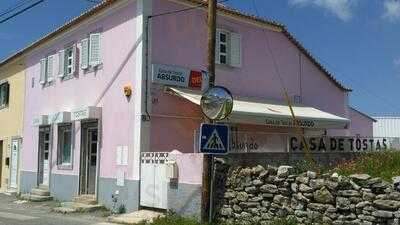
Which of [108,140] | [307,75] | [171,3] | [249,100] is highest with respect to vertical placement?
[171,3]

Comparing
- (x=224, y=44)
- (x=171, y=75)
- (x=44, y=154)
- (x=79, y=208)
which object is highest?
(x=224, y=44)

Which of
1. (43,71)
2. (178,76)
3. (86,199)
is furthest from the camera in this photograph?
(43,71)

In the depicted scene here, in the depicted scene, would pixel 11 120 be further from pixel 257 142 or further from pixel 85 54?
pixel 257 142

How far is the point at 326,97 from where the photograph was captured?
81.5ft

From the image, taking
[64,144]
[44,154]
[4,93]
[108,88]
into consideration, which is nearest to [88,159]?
[64,144]

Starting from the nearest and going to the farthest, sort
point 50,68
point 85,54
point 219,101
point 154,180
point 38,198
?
point 219,101 → point 154,180 → point 85,54 → point 38,198 → point 50,68

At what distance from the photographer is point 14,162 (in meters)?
27.0

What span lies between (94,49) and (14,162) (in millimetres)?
9734

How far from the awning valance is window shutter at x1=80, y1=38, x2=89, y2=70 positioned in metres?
4.40

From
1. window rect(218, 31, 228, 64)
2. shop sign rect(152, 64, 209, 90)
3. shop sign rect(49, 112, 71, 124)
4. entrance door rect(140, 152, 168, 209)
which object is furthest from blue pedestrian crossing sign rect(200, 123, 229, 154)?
shop sign rect(49, 112, 71, 124)

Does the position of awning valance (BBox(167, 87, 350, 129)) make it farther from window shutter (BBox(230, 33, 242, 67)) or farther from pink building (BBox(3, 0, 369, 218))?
window shutter (BBox(230, 33, 242, 67))

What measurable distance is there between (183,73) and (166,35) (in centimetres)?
132

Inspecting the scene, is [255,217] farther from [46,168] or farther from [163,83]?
[46,168]

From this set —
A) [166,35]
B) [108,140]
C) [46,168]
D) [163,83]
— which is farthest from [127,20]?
[46,168]
